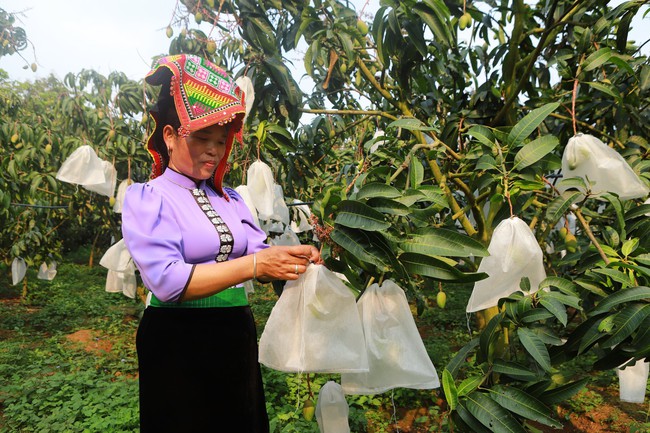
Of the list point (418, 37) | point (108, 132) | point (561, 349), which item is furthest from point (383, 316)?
point (108, 132)

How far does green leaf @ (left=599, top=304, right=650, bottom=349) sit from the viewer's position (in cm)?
82

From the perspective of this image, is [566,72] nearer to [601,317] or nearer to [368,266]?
[601,317]

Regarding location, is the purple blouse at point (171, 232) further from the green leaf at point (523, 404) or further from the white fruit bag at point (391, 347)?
the green leaf at point (523, 404)

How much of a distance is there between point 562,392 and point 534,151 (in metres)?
0.50

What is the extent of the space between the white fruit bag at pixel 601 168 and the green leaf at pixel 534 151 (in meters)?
0.17

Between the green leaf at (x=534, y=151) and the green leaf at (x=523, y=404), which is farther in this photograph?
the green leaf at (x=534, y=151)

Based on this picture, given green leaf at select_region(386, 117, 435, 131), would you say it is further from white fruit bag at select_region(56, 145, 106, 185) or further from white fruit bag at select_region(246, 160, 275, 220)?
white fruit bag at select_region(56, 145, 106, 185)

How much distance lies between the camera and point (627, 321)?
83cm

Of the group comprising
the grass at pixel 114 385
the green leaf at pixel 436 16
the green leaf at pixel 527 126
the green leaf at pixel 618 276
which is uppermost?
the green leaf at pixel 436 16

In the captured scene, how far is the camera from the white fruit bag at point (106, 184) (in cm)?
232

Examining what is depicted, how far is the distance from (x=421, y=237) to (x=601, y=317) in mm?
405

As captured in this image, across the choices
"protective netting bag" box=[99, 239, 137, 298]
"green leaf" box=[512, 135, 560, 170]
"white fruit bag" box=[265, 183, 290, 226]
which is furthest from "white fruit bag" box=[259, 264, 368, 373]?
"protective netting bag" box=[99, 239, 137, 298]

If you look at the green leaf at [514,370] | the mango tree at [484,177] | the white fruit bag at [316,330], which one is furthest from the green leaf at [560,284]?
the white fruit bag at [316,330]

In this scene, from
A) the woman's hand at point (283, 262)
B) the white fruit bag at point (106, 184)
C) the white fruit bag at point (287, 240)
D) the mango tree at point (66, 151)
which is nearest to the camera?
the woman's hand at point (283, 262)
